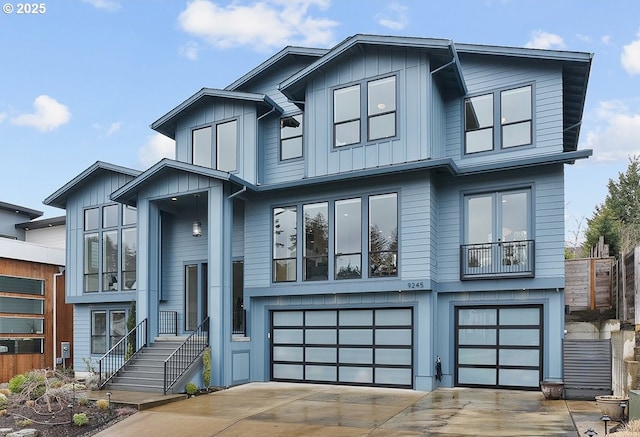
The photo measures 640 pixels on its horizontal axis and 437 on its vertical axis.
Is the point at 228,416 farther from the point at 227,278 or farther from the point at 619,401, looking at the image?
the point at 619,401

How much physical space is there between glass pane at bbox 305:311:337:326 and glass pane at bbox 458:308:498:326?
331 cm

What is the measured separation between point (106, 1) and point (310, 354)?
12.6 metres

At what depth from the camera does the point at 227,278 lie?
1525 cm

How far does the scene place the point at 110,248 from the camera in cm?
1936

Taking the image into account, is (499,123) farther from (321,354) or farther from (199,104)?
(199,104)

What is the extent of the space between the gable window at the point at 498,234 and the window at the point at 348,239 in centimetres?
268

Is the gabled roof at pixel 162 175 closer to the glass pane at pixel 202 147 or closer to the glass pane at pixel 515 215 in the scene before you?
the glass pane at pixel 202 147

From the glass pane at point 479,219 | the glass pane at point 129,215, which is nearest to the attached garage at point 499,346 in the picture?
the glass pane at point 479,219

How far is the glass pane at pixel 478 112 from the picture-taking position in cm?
1465

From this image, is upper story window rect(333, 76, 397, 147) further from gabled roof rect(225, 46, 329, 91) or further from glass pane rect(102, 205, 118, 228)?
glass pane rect(102, 205, 118, 228)

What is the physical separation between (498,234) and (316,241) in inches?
185

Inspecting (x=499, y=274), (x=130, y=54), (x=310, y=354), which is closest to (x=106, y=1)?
(x=130, y=54)

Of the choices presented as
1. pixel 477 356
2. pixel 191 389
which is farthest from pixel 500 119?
pixel 191 389

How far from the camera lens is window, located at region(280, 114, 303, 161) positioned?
54.1 feet
